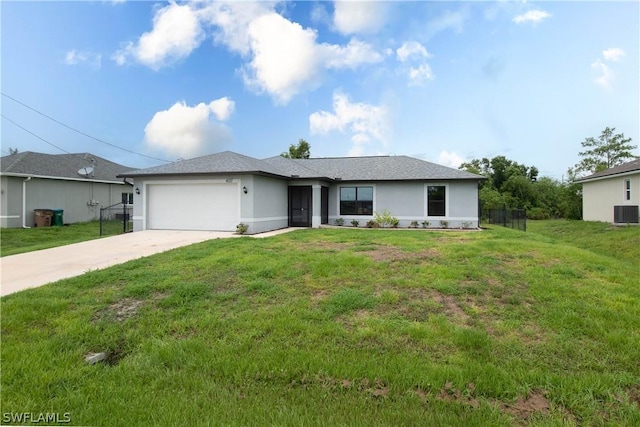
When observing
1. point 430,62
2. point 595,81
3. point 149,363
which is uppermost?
point 430,62

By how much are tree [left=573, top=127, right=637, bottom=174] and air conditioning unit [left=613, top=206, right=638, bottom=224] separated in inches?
870

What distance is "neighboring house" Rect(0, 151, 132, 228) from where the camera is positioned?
18.1 meters

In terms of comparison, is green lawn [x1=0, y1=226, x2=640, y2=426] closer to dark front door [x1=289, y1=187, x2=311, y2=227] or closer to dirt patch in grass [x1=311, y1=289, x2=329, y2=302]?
dirt patch in grass [x1=311, y1=289, x2=329, y2=302]

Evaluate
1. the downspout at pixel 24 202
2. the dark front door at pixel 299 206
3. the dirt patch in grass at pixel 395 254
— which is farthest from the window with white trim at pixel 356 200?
the downspout at pixel 24 202

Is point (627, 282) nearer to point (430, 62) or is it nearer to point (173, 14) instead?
point (430, 62)

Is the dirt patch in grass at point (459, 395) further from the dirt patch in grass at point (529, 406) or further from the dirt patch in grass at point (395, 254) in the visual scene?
the dirt patch in grass at point (395, 254)

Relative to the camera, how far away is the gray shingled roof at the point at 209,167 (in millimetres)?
14320

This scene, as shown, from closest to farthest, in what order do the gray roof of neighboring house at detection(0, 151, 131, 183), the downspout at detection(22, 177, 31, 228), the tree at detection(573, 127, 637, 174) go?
the downspout at detection(22, 177, 31, 228) → the gray roof of neighboring house at detection(0, 151, 131, 183) → the tree at detection(573, 127, 637, 174)

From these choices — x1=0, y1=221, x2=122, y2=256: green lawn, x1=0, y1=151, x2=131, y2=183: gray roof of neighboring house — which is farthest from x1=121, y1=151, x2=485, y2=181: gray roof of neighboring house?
x1=0, y1=151, x2=131, y2=183: gray roof of neighboring house

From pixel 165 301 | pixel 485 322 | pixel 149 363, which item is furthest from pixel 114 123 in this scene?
pixel 485 322

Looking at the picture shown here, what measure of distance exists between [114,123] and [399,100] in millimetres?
18488

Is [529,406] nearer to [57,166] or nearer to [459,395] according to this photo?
[459,395]

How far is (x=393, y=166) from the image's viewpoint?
1933 cm

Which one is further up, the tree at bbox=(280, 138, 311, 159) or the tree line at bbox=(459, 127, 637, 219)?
the tree at bbox=(280, 138, 311, 159)
